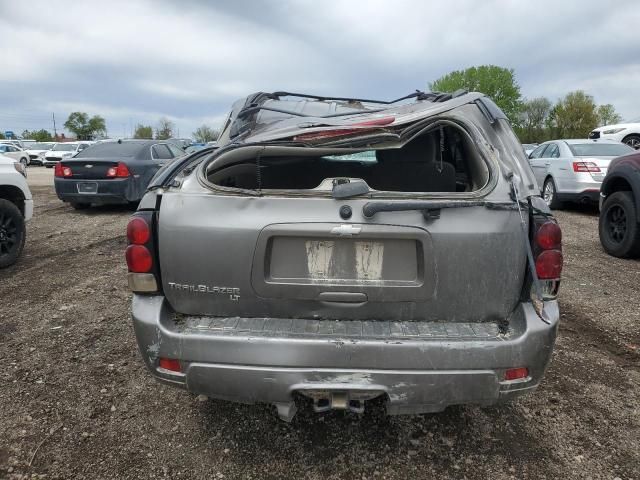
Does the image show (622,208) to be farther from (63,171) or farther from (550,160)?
(63,171)

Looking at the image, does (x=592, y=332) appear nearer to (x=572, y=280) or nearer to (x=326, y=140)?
(x=572, y=280)

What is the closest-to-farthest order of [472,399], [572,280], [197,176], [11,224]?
[472,399] < [197,176] < [572,280] < [11,224]

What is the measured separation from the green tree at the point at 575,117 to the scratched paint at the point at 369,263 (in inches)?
2618

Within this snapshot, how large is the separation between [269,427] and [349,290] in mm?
1093

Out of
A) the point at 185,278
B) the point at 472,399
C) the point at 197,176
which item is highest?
the point at 197,176

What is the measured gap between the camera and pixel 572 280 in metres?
5.32

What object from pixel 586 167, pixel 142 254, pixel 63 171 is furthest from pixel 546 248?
pixel 63 171

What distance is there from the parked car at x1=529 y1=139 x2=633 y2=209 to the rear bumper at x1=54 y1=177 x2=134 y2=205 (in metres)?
7.90

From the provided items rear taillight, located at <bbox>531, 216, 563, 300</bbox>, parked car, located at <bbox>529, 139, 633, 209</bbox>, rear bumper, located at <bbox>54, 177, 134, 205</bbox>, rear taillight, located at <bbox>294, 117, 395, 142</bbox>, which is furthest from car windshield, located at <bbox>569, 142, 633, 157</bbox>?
rear bumper, located at <bbox>54, 177, 134, 205</bbox>

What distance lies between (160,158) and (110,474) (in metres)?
9.22

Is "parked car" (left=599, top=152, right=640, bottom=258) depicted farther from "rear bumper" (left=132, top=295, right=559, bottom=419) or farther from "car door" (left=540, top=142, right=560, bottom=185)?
"rear bumper" (left=132, top=295, right=559, bottom=419)

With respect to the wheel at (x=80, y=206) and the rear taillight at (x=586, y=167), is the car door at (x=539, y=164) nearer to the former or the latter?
the rear taillight at (x=586, y=167)

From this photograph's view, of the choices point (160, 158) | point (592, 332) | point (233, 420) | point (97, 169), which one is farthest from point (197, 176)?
point (160, 158)

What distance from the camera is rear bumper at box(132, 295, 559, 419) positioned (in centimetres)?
199
